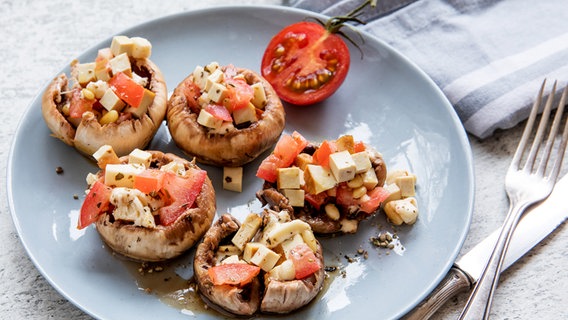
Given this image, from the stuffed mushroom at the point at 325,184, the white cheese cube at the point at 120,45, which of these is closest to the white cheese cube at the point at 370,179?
the stuffed mushroom at the point at 325,184

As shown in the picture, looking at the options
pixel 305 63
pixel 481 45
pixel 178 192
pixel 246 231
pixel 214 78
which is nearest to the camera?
pixel 246 231

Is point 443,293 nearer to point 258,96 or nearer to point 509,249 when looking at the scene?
point 509,249

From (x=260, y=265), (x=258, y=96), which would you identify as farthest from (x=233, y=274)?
(x=258, y=96)

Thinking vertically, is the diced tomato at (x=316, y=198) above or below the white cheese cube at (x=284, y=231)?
below

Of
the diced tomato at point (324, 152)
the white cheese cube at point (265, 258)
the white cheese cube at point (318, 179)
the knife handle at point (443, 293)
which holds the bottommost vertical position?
the knife handle at point (443, 293)

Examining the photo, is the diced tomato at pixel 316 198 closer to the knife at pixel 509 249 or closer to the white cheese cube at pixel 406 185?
the white cheese cube at pixel 406 185

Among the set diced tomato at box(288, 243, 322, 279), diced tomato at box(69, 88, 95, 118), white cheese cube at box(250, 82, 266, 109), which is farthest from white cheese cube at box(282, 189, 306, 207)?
diced tomato at box(69, 88, 95, 118)

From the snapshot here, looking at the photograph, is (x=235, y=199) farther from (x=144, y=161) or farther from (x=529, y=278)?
(x=529, y=278)
